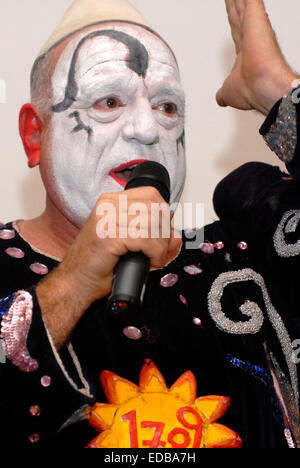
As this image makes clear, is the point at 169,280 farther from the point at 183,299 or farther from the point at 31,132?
the point at 31,132

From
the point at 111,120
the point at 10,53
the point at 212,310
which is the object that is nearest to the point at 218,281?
the point at 212,310

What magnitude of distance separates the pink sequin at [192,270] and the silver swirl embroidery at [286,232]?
14cm

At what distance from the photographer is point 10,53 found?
5.74ft

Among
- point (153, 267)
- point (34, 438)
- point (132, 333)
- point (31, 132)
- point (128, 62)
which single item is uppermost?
point (128, 62)

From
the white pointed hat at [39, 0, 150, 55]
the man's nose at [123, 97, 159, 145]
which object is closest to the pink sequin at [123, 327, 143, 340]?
the man's nose at [123, 97, 159, 145]

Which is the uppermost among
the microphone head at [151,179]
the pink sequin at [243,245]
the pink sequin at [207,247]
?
the microphone head at [151,179]

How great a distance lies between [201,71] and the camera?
1817 millimetres

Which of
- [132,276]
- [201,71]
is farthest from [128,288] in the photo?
[201,71]

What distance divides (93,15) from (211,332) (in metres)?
0.64

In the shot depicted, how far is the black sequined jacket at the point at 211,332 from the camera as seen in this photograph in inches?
37.9

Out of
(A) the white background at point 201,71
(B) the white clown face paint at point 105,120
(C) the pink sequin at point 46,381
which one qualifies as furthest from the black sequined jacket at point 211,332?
(A) the white background at point 201,71

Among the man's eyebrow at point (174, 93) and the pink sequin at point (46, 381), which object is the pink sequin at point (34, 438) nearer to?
the pink sequin at point (46, 381)

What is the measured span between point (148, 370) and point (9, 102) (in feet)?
3.15

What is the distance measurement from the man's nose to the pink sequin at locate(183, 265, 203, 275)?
0.76 feet
